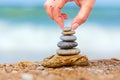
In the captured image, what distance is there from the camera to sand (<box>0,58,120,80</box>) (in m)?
5.36

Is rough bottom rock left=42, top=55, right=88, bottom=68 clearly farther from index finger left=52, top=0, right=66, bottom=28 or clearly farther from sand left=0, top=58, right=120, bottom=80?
index finger left=52, top=0, right=66, bottom=28

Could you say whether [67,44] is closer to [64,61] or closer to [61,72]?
[64,61]

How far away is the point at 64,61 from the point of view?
5.91 m

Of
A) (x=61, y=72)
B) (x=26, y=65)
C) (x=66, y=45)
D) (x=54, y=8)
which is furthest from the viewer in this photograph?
(x=26, y=65)

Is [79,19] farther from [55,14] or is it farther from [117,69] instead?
[117,69]

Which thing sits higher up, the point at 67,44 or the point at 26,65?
the point at 67,44

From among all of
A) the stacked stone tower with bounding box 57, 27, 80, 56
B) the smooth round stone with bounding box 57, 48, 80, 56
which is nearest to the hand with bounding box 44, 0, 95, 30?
the stacked stone tower with bounding box 57, 27, 80, 56

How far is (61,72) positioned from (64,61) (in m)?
0.28

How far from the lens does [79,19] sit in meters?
5.75

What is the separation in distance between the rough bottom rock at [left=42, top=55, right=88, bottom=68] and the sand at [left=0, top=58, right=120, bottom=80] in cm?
5

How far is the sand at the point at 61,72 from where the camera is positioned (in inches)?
211

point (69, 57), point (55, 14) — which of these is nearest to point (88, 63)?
point (69, 57)

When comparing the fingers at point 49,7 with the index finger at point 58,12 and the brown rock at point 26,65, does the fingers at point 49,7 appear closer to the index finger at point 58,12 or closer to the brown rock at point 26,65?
the index finger at point 58,12

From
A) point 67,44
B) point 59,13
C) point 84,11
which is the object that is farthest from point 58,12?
point 67,44
